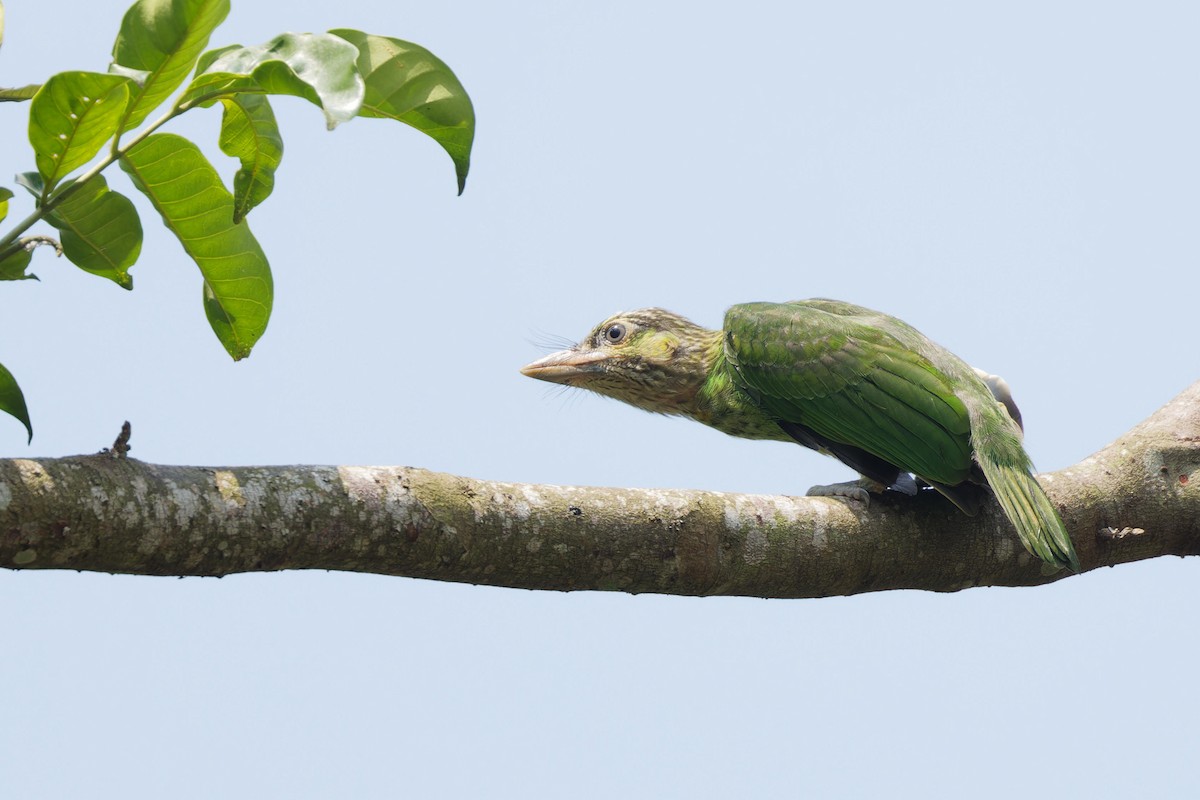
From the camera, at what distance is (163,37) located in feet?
7.27

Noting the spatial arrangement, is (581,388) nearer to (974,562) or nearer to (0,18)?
(974,562)

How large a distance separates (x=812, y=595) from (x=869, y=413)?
46.2 inches

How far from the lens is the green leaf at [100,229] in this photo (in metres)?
2.72

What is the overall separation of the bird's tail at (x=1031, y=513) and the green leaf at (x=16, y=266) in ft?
10.1

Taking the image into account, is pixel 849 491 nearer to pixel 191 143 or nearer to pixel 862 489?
pixel 862 489

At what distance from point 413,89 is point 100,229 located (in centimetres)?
89

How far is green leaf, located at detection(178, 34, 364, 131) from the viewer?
2.08 meters

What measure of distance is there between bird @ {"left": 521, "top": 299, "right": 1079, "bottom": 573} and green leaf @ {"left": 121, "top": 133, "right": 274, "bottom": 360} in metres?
2.29

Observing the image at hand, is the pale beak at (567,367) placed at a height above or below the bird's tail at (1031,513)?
above

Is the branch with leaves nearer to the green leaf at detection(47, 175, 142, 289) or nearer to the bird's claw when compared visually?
the green leaf at detection(47, 175, 142, 289)

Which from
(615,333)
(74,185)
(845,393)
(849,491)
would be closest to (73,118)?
(74,185)

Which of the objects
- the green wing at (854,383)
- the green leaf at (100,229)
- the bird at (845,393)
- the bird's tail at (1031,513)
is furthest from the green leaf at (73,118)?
the green wing at (854,383)

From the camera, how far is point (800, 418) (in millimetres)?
5125

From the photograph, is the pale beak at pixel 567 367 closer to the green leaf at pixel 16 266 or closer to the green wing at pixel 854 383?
the green wing at pixel 854 383
